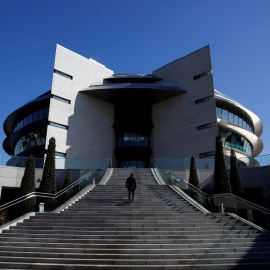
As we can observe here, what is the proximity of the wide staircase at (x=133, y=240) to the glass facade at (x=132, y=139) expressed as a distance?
82.6 ft

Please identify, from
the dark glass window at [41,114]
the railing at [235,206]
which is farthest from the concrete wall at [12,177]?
the dark glass window at [41,114]

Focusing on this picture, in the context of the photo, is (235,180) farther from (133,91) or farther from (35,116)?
(35,116)

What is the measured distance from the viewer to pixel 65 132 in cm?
3381

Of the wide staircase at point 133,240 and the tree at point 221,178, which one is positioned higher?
the tree at point 221,178

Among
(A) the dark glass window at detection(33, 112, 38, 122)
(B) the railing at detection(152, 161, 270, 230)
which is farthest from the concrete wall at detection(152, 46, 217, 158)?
(B) the railing at detection(152, 161, 270, 230)

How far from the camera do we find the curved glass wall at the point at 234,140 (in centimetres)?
3684

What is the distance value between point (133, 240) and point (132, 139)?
1175 inches

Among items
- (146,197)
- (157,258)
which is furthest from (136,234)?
(146,197)

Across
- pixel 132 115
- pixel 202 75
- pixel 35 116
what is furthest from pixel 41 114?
pixel 202 75

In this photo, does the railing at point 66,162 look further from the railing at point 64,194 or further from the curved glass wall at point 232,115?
the curved glass wall at point 232,115

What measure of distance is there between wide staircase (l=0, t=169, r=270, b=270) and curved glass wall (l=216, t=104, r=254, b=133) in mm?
25326

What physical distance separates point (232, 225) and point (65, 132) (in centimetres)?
2576

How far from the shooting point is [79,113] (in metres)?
36.0

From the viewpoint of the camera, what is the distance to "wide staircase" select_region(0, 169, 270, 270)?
8406 millimetres
